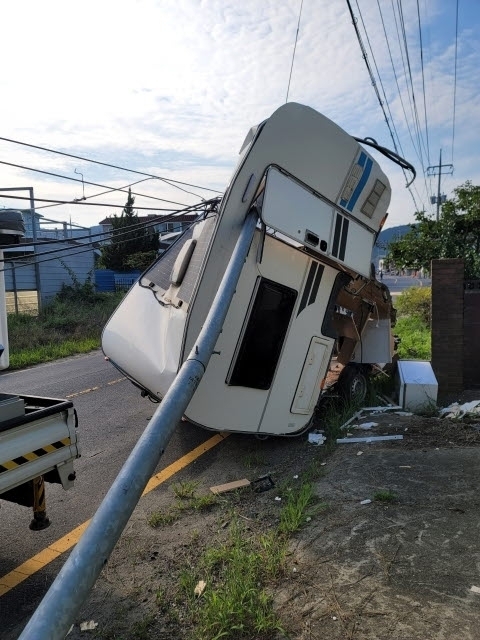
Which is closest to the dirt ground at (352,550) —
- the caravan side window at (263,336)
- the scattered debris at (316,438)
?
the scattered debris at (316,438)

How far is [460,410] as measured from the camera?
6.69 metres

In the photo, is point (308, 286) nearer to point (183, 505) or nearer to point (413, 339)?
point (183, 505)

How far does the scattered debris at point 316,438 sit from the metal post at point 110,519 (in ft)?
9.69

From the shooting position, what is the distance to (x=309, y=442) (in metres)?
5.80

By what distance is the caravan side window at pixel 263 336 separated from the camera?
497cm

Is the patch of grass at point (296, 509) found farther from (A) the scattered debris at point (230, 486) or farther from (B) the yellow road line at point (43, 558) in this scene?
(B) the yellow road line at point (43, 558)

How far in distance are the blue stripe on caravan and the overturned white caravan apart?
10 mm

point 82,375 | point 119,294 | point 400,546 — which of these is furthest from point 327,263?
point 119,294

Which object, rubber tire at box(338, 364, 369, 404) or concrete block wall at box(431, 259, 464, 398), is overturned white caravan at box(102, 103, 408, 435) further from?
concrete block wall at box(431, 259, 464, 398)

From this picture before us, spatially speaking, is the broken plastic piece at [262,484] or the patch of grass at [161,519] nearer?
the patch of grass at [161,519]

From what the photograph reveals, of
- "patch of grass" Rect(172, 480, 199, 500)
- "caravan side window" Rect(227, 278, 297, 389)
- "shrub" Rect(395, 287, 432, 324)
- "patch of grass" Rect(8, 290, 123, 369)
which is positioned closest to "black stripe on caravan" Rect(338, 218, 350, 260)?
"caravan side window" Rect(227, 278, 297, 389)

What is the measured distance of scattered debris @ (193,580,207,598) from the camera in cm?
307

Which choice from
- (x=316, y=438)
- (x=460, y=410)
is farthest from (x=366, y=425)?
(x=460, y=410)

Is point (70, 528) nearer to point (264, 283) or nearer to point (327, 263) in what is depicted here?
point (264, 283)
